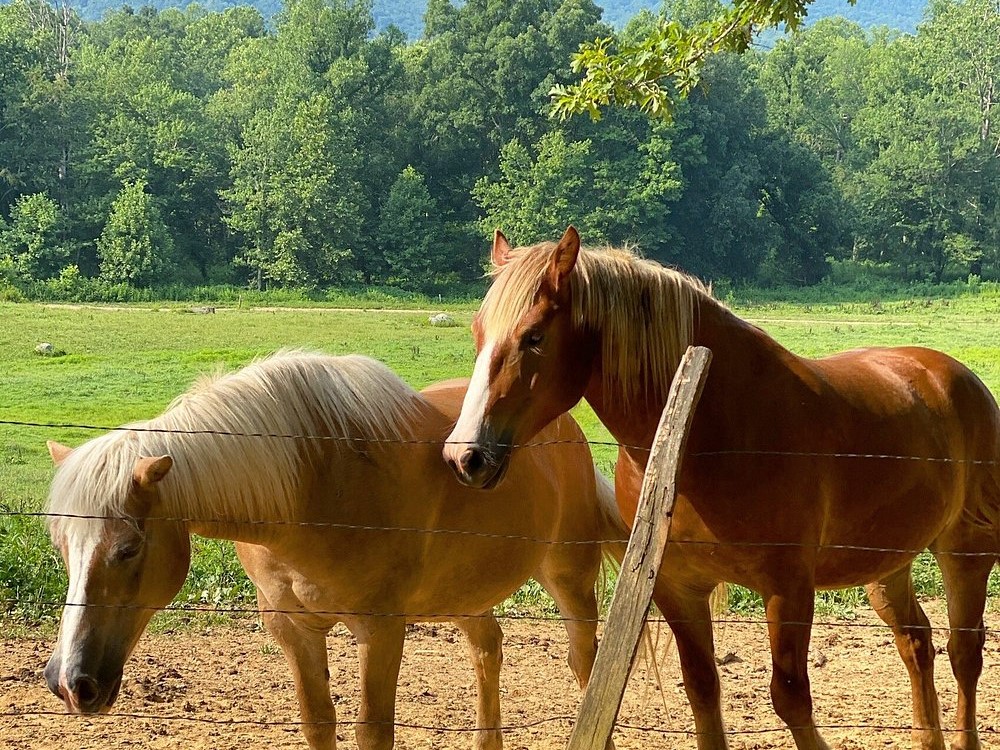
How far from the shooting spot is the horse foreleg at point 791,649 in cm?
279

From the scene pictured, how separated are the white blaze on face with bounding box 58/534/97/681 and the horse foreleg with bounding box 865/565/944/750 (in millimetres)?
2812

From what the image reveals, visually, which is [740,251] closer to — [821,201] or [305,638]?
[821,201]

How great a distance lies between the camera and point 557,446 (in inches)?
164

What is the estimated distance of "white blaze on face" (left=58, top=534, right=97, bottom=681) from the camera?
256cm

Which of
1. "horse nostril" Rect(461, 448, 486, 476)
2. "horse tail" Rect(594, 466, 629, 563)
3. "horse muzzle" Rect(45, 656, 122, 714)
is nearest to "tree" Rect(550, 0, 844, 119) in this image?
"horse tail" Rect(594, 466, 629, 563)

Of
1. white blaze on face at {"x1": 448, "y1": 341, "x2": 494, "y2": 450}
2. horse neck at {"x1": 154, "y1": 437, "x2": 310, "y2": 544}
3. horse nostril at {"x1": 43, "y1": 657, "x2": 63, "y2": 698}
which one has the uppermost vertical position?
white blaze on face at {"x1": 448, "y1": 341, "x2": 494, "y2": 450}

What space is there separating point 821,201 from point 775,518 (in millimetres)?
21943

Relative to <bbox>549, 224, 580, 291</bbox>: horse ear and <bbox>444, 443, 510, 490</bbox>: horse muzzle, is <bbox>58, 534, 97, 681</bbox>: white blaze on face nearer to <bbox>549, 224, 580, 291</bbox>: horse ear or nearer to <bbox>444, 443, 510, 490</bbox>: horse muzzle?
<bbox>444, 443, 510, 490</bbox>: horse muzzle

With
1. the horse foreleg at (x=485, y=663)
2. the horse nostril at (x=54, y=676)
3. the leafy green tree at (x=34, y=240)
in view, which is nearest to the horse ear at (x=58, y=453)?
the horse nostril at (x=54, y=676)

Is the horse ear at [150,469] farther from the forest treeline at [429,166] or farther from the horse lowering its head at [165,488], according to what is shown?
the forest treeline at [429,166]

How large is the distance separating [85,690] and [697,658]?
1.72m

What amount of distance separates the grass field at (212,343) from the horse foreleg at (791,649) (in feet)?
21.6

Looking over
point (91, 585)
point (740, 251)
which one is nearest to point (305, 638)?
point (91, 585)

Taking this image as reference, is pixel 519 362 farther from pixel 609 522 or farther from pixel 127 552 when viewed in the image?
pixel 609 522
